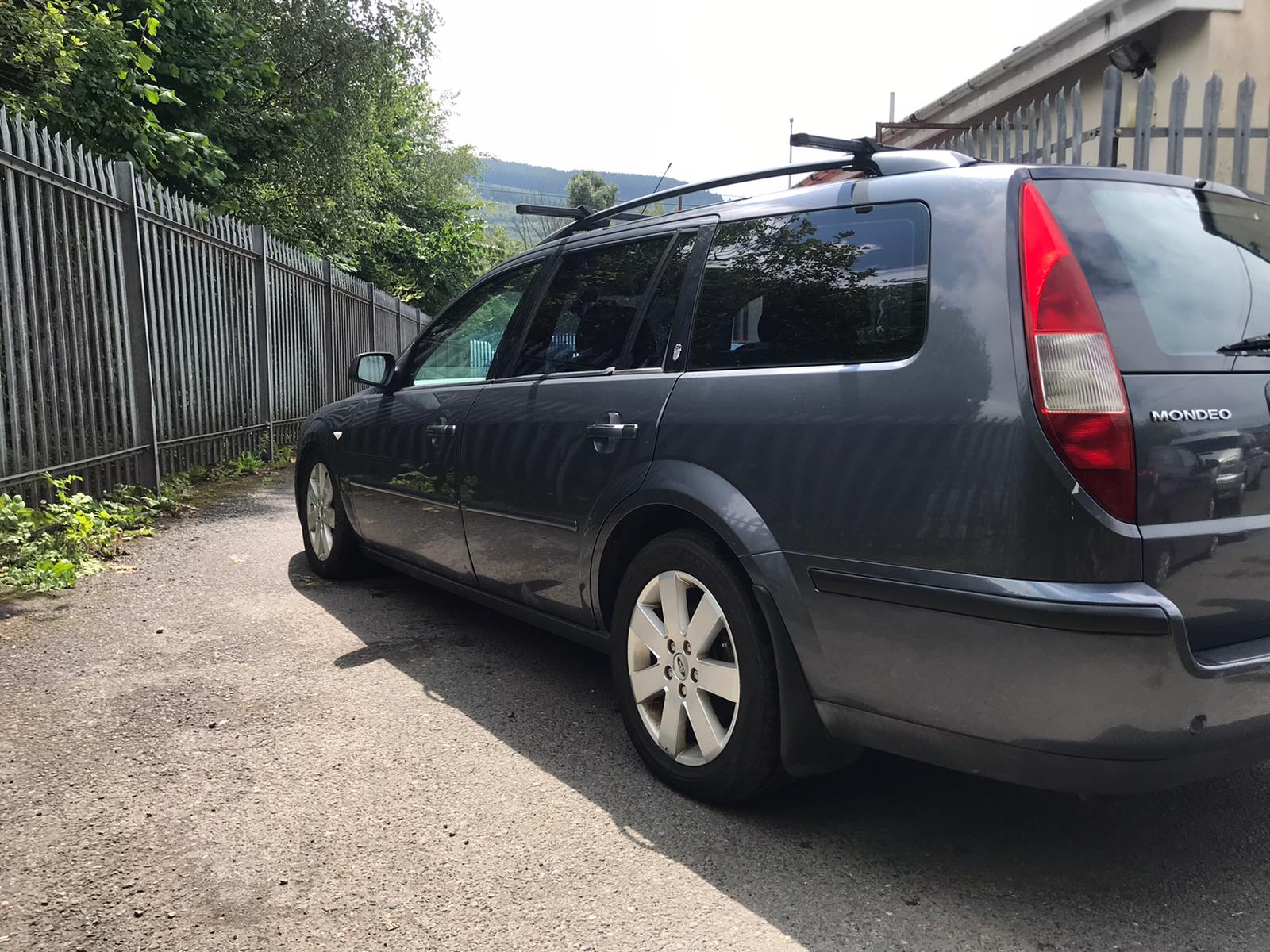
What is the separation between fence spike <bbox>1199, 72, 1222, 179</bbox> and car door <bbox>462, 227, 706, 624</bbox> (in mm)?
4292

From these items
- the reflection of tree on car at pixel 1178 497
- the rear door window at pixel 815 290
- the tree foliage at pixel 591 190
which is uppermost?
the tree foliage at pixel 591 190

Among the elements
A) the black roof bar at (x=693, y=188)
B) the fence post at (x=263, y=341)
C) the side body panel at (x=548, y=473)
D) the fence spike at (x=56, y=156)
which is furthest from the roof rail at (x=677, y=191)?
the fence post at (x=263, y=341)

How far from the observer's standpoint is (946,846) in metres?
2.65

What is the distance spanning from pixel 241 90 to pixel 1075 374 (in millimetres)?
12219

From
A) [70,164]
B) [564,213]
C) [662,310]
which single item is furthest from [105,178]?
[662,310]

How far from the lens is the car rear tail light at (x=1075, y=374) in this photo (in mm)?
2090

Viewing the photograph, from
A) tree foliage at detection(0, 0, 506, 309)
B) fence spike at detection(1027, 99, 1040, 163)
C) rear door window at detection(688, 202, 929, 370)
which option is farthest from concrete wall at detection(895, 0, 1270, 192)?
tree foliage at detection(0, 0, 506, 309)

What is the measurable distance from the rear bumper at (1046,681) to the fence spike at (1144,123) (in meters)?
4.65

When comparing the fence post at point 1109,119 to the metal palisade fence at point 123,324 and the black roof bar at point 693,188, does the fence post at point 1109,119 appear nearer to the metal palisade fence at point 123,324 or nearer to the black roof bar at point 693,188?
the black roof bar at point 693,188

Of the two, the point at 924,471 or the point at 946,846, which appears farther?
the point at 946,846

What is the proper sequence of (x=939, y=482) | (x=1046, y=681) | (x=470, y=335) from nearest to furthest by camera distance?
(x=1046, y=681) < (x=939, y=482) < (x=470, y=335)

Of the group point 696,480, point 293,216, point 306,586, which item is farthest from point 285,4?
point 696,480

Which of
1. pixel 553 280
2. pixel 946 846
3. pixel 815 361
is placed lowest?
pixel 946 846

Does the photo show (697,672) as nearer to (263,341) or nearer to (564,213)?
(564,213)
